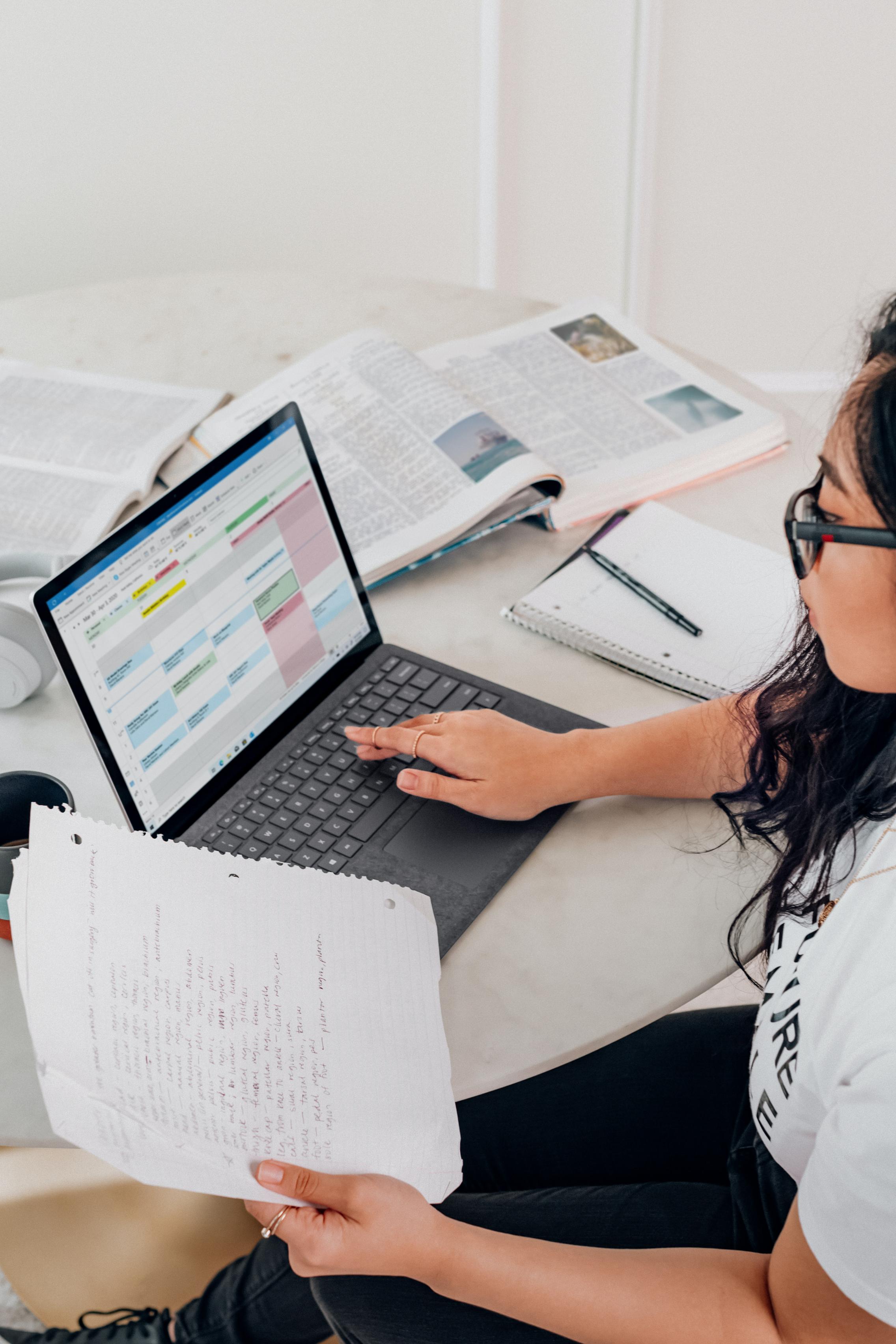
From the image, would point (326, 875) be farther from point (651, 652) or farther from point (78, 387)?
point (78, 387)

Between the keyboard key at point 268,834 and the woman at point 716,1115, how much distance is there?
10cm

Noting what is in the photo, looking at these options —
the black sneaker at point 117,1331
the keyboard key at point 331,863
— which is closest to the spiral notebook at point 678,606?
the keyboard key at point 331,863

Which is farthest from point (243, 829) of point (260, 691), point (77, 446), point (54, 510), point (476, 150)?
point (476, 150)

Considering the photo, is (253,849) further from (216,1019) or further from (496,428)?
(496,428)

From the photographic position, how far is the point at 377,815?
33.2 inches

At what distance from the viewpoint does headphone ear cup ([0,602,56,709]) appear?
35.9 inches

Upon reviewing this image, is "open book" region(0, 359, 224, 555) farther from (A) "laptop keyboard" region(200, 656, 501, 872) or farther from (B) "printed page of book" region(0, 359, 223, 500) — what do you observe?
(A) "laptop keyboard" region(200, 656, 501, 872)

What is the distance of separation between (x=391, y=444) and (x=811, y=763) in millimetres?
603

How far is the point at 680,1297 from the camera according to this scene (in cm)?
64

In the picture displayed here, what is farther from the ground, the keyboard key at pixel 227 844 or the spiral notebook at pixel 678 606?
the spiral notebook at pixel 678 606

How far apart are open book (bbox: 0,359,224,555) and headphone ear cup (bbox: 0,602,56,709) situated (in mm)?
177

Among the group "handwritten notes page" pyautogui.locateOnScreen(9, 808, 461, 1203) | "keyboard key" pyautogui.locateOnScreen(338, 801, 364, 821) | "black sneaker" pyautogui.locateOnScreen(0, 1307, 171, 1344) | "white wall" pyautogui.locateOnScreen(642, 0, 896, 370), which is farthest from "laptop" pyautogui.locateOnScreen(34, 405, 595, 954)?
"white wall" pyautogui.locateOnScreen(642, 0, 896, 370)

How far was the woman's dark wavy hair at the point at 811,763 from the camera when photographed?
2.29 feet

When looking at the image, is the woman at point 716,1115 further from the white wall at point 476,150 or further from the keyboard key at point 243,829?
the white wall at point 476,150
